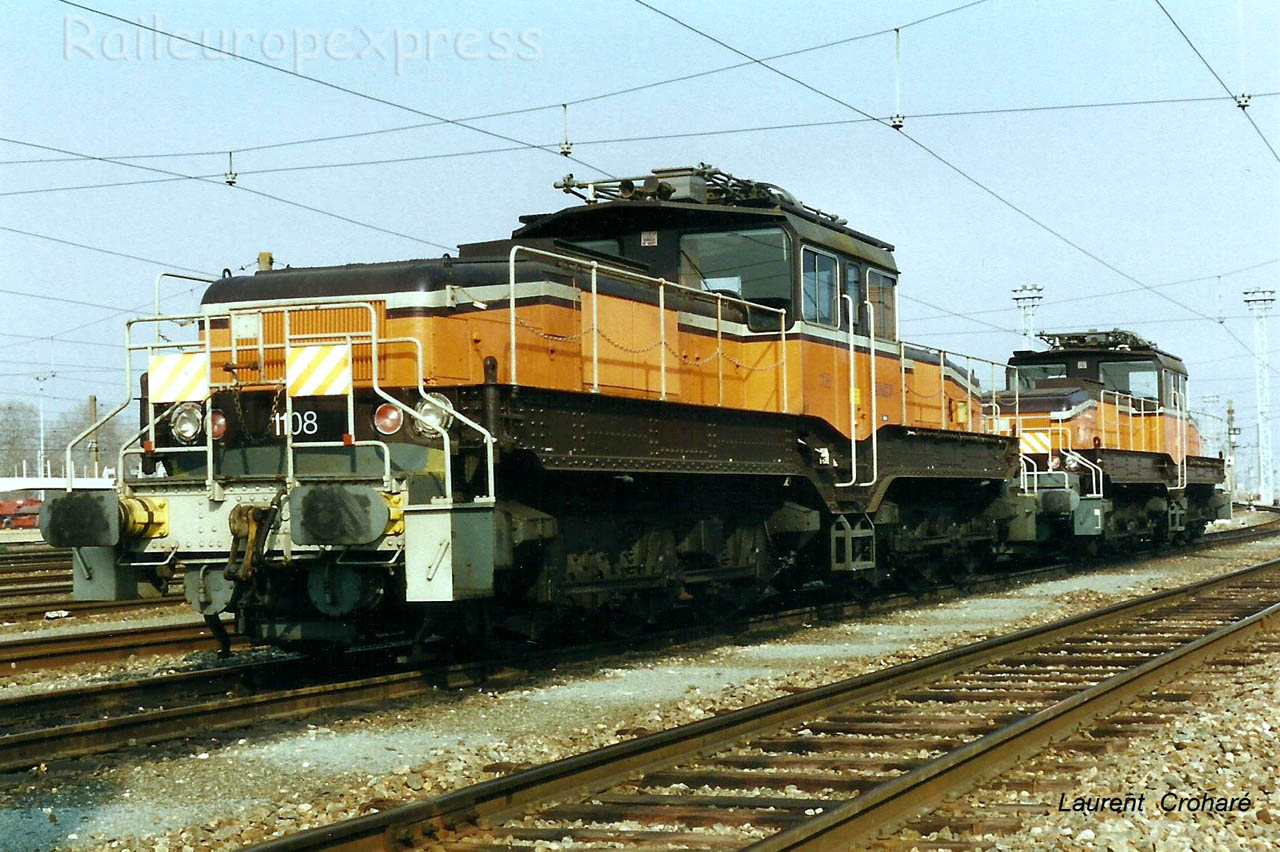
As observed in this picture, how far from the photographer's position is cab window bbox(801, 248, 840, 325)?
11.9 metres

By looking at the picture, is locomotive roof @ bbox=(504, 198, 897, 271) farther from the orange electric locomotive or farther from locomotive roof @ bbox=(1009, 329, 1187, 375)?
locomotive roof @ bbox=(1009, 329, 1187, 375)

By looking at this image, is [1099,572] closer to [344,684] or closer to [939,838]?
[344,684]

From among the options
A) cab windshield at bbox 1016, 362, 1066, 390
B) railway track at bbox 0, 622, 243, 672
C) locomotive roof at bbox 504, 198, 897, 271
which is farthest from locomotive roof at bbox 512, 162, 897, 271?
cab windshield at bbox 1016, 362, 1066, 390

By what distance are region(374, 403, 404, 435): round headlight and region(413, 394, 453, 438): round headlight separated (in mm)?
124

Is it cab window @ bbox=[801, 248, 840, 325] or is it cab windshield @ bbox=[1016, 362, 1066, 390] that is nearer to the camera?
cab window @ bbox=[801, 248, 840, 325]

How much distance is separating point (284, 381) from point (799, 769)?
4295 mm

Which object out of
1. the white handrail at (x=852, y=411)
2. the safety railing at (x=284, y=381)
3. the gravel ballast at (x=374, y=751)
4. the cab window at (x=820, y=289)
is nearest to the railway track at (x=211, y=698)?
the gravel ballast at (x=374, y=751)

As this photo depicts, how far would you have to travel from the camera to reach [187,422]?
8.86 meters

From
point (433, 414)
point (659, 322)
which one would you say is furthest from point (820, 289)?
point (433, 414)

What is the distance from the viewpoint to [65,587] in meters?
17.0

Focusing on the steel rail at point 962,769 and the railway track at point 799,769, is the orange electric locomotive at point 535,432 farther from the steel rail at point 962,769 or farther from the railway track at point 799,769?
the steel rail at point 962,769

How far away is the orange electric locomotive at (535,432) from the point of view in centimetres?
811

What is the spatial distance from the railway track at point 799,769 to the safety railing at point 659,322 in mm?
2905

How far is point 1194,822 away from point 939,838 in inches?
44.8
